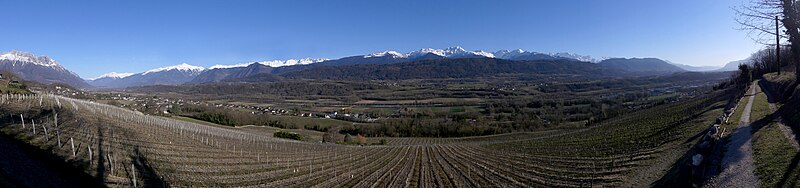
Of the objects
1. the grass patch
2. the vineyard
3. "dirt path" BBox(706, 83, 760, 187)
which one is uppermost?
the grass patch

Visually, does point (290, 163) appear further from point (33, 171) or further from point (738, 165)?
point (738, 165)

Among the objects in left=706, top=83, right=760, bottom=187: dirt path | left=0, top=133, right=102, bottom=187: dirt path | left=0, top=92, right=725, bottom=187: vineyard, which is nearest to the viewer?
left=706, top=83, right=760, bottom=187: dirt path

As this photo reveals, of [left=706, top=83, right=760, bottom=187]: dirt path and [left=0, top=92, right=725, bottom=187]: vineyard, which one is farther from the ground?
[left=706, top=83, right=760, bottom=187]: dirt path

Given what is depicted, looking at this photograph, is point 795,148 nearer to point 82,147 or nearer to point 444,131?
point 82,147

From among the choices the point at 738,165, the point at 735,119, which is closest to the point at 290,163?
the point at 738,165

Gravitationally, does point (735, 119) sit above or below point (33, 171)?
above

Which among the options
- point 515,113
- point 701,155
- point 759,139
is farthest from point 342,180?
point 515,113

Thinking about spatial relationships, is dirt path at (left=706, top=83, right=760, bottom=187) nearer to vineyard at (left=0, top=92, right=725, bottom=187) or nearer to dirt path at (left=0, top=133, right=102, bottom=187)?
vineyard at (left=0, top=92, right=725, bottom=187)

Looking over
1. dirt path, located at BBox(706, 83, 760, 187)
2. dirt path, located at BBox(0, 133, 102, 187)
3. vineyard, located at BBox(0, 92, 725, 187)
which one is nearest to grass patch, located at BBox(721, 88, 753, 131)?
vineyard, located at BBox(0, 92, 725, 187)

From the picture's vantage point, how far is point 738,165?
15727 mm

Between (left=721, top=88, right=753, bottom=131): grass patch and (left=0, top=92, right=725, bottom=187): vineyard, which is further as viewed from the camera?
(left=721, top=88, right=753, bottom=131): grass patch

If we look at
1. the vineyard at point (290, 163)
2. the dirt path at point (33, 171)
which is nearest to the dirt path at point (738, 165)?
the vineyard at point (290, 163)

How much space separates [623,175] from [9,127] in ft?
123

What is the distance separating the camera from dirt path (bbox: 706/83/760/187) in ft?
46.7
